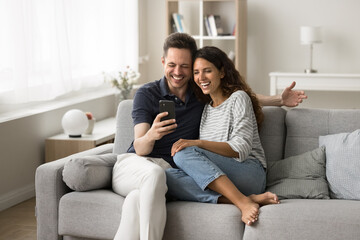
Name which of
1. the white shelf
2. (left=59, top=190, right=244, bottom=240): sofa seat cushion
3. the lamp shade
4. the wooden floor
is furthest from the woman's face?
the lamp shade

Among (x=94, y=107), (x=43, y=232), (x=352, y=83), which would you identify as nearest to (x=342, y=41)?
(x=352, y=83)

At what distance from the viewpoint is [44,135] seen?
15.0 ft

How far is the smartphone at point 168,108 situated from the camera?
2.85 m

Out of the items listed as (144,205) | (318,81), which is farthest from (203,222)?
(318,81)

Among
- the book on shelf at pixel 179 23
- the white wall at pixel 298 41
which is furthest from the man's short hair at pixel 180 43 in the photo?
the white wall at pixel 298 41

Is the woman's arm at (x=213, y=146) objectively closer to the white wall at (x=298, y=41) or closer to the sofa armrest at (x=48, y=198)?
the sofa armrest at (x=48, y=198)

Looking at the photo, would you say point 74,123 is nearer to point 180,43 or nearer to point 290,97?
point 180,43

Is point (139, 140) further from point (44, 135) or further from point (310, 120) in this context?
point (44, 135)

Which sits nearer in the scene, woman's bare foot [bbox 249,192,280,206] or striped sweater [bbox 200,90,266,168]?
woman's bare foot [bbox 249,192,280,206]

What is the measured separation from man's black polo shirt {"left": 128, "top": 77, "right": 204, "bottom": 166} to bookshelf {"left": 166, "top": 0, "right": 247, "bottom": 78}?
10.9 feet

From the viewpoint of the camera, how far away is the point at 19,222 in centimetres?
376

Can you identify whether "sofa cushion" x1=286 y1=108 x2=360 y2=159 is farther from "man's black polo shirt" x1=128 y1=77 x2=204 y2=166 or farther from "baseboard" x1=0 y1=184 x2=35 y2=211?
"baseboard" x1=0 y1=184 x2=35 y2=211

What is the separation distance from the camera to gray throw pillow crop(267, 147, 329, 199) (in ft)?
9.25

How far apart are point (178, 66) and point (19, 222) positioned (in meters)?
1.54
